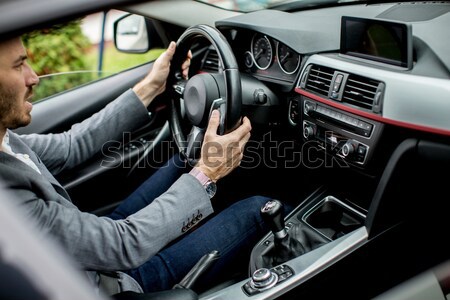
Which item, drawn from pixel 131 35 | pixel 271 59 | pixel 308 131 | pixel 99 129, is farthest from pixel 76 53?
pixel 308 131

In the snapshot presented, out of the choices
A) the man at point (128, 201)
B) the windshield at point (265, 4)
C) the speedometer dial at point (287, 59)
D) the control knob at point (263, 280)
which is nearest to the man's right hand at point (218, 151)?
the man at point (128, 201)

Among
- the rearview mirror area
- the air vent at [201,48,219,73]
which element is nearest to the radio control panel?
the air vent at [201,48,219,73]

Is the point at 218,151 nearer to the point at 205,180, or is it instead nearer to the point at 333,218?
the point at 205,180

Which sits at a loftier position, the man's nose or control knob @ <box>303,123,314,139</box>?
the man's nose

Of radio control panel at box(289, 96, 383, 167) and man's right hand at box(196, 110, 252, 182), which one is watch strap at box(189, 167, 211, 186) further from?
radio control panel at box(289, 96, 383, 167)

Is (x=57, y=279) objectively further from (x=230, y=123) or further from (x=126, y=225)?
(x=230, y=123)

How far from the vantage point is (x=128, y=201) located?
194cm

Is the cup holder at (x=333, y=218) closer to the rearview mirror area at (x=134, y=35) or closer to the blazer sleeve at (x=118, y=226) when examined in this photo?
the blazer sleeve at (x=118, y=226)

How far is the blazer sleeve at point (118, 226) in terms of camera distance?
113 cm

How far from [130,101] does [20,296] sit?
1.30 m

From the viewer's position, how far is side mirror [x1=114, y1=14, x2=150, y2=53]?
262 centimetres

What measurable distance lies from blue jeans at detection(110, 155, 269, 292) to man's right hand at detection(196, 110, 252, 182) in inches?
9.4

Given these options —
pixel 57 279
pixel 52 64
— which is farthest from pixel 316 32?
pixel 52 64

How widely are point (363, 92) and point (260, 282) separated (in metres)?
0.69
